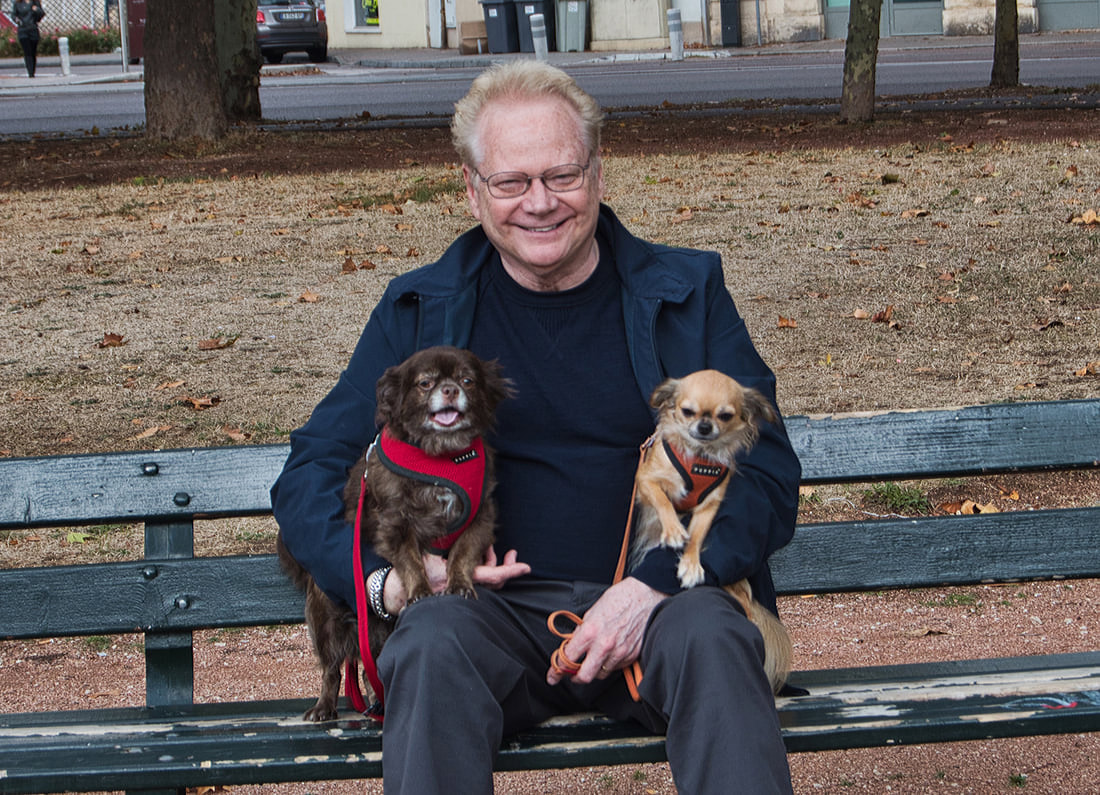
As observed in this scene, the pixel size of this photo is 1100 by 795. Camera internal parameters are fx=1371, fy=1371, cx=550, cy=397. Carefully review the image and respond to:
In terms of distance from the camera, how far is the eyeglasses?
10.7ft

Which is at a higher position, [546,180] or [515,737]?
[546,180]

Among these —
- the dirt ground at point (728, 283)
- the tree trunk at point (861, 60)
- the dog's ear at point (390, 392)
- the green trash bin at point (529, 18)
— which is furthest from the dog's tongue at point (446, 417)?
the green trash bin at point (529, 18)

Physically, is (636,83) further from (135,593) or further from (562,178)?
(135,593)

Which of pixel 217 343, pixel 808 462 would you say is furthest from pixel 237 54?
pixel 808 462

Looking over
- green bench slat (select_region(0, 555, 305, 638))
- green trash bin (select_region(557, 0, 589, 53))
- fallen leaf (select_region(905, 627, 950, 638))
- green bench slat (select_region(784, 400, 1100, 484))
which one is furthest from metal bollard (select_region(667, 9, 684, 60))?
green bench slat (select_region(0, 555, 305, 638))

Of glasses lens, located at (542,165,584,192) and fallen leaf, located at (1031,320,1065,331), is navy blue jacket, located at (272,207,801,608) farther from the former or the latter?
fallen leaf, located at (1031,320,1065,331)

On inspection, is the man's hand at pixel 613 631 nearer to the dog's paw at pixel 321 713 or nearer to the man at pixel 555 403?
the man at pixel 555 403

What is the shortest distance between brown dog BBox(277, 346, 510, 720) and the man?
0.20 feet

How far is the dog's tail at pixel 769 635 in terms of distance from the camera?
10.1ft

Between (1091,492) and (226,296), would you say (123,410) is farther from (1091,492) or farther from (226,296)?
(1091,492)

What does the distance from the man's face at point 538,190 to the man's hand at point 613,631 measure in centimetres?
83

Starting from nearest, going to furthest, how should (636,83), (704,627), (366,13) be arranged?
(704,627) < (636,83) < (366,13)

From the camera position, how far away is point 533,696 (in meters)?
3.04

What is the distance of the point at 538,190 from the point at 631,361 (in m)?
0.46
